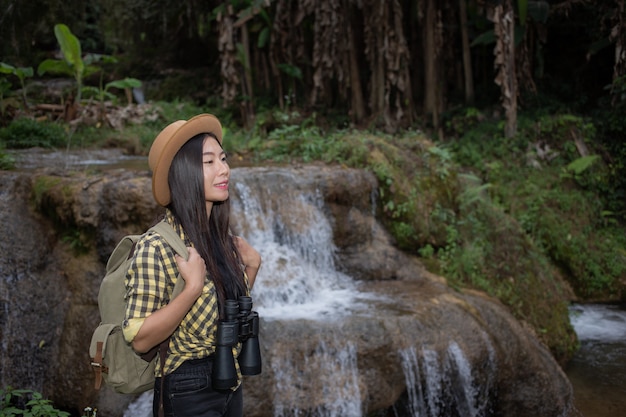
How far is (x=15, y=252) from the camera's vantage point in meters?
6.11

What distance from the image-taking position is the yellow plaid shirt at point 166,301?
203 centimetres

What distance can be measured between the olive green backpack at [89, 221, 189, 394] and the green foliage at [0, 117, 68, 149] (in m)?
8.88

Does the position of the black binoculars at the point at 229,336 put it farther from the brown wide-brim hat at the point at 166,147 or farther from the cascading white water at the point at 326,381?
the cascading white water at the point at 326,381

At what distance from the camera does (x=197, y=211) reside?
2244mm

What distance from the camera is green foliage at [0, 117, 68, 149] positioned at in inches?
394

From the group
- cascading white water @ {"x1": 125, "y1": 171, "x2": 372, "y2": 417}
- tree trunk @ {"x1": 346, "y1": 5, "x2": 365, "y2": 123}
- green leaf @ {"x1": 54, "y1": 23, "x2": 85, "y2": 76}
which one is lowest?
cascading white water @ {"x1": 125, "y1": 171, "x2": 372, "y2": 417}

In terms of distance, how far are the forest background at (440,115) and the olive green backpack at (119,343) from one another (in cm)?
540

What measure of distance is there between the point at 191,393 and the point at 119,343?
341mm

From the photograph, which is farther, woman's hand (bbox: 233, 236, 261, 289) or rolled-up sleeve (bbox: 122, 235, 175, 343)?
woman's hand (bbox: 233, 236, 261, 289)

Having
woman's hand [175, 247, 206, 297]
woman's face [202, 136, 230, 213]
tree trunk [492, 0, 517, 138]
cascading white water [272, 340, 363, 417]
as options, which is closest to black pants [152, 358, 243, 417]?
woman's hand [175, 247, 206, 297]

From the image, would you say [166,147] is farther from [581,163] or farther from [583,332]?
[581,163]

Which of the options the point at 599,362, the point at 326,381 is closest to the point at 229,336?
the point at 326,381

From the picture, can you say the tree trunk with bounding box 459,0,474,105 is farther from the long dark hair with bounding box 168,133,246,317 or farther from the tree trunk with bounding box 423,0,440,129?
the long dark hair with bounding box 168,133,246,317

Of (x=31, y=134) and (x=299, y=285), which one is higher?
(x=31, y=134)
